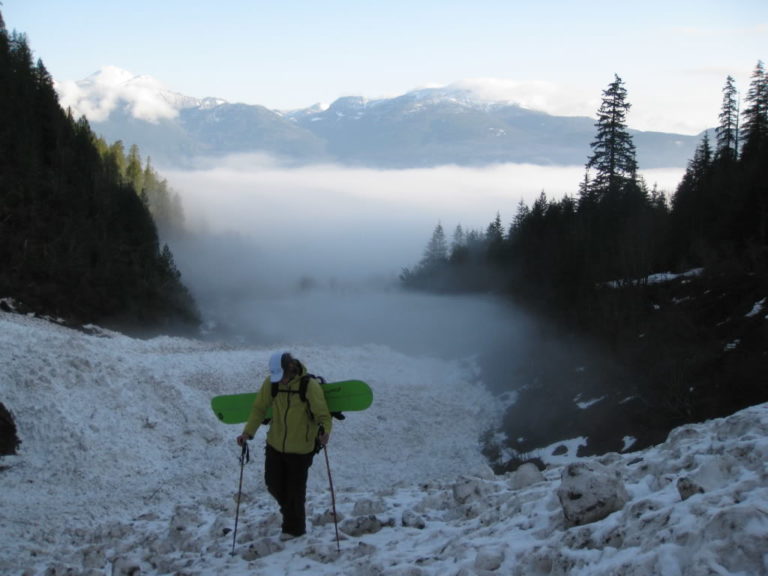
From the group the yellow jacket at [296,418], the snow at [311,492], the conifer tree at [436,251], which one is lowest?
the snow at [311,492]

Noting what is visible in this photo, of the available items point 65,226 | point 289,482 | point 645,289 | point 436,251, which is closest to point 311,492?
point 289,482

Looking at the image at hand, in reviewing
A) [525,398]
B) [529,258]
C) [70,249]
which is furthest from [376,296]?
[525,398]

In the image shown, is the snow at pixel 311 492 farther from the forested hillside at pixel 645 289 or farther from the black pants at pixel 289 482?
the forested hillside at pixel 645 289

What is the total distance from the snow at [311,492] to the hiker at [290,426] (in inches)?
24.9

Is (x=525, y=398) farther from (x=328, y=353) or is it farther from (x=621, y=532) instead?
(x=621, y=532)

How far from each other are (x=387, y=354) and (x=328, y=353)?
6186 mm

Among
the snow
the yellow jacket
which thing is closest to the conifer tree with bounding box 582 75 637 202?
the snow

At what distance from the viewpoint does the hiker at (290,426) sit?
8.38 metres

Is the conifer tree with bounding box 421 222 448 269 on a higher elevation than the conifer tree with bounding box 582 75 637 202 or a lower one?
lower

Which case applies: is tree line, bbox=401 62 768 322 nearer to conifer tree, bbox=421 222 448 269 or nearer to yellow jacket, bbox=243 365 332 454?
conifer tree, bbox=421 222 448 269

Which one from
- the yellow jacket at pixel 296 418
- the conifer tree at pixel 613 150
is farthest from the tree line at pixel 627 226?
the yellow jacket at pixel 296 418

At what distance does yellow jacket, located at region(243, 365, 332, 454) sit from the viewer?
27.4ft

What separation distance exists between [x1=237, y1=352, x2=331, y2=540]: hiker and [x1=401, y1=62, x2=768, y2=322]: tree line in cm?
2744

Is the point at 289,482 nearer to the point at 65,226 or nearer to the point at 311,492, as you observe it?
the point at 311,492
